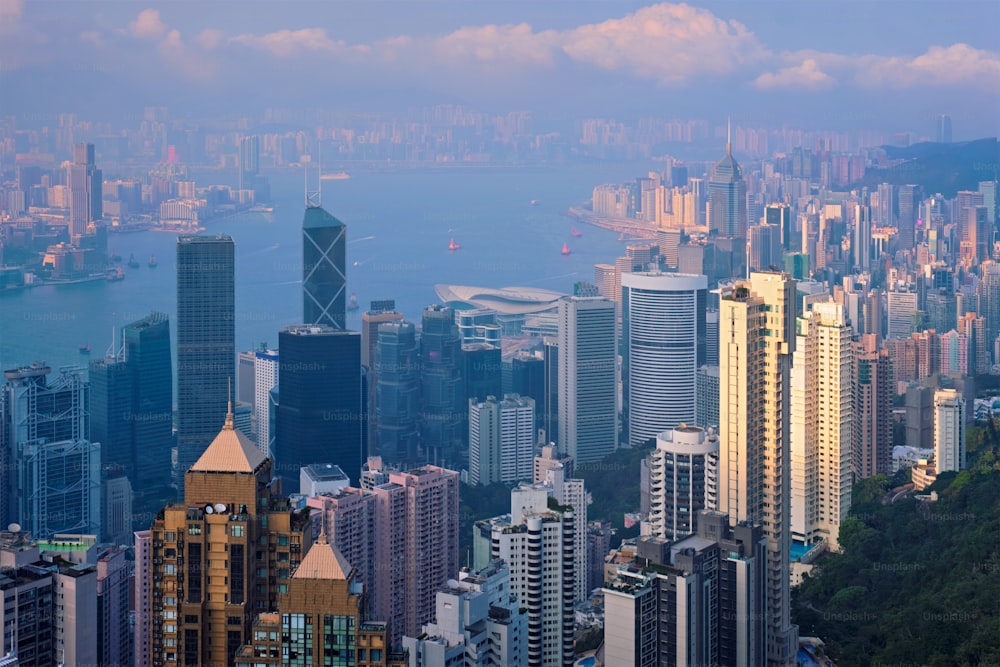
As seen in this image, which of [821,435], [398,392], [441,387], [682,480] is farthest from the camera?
[441,387]

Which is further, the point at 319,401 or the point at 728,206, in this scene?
the point at 728,206

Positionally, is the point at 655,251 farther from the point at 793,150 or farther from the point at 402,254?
the point at 402,254

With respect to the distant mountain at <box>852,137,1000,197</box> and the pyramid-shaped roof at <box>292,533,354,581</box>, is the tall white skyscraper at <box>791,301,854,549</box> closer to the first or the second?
the pyramid-shaped roof at <box>292,533,354,581</box>

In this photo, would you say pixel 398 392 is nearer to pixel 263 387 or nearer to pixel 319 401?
pixel 319 401

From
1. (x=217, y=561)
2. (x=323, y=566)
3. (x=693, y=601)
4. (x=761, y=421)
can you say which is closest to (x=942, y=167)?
(x=761, y=421)

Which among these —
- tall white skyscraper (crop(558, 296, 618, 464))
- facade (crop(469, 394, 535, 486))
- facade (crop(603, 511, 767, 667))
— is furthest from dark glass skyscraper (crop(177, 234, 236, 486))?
facade (crop(603, 511, 767, 667))

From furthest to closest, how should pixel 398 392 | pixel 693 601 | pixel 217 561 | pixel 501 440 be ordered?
pixel 398 392 → pixel 501 440 → pixel 693 601 → pixel 217 561

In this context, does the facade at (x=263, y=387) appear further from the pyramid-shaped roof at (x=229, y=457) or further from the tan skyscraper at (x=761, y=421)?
the pyramid-shaped roof at (x=229, y=457)
